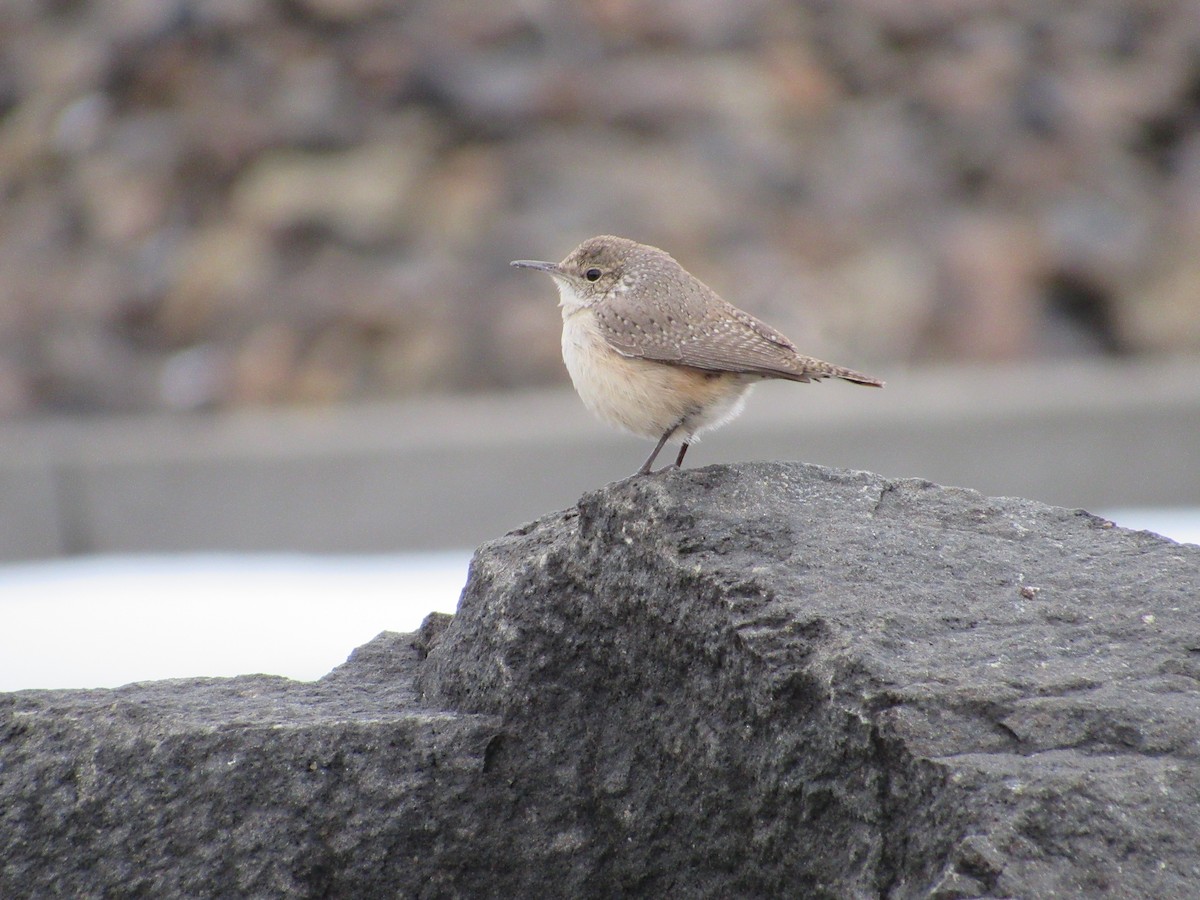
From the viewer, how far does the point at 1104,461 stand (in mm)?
9008

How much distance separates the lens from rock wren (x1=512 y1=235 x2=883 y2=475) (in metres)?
4.11

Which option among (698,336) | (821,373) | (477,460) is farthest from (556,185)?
(821,373)

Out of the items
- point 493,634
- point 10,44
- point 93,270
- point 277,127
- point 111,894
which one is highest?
point 10,44

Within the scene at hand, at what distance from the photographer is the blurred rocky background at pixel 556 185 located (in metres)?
9.70

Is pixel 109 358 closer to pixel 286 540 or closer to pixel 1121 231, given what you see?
pixel 286 540

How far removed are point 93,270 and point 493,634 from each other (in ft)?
26.5

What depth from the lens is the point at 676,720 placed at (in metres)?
3.16

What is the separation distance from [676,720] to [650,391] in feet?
4.28

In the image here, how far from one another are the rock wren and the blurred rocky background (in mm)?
5085

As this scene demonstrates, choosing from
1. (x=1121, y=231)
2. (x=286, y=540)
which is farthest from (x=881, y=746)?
(x=1121, y=231)

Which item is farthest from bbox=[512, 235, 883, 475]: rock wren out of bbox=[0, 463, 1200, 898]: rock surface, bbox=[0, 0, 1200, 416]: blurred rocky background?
bbox=[0, 0, 1200, 416]: blurred rocky background

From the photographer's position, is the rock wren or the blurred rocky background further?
the blurred rocky background

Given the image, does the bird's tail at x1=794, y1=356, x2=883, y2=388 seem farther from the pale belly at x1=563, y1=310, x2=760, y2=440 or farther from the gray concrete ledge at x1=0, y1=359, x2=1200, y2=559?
the gray concrete ledge at x1=0, y1=359, x2=1200, y2=559

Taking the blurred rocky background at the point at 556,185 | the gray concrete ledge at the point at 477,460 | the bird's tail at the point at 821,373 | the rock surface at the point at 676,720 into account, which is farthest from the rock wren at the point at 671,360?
the blurred rocky background at the point at 556,185
